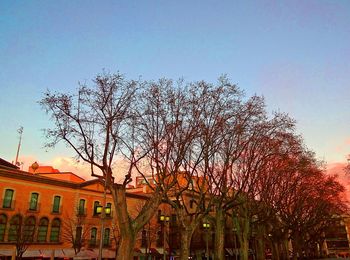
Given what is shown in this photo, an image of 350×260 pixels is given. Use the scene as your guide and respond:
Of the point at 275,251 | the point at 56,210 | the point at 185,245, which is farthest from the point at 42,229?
the point at 275,251

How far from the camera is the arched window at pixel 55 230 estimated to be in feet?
122

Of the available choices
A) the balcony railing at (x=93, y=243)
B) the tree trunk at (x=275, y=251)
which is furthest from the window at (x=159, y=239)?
the tree trunk at (x=275, y=251)

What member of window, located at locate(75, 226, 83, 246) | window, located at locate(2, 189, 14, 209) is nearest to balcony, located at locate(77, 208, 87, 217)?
A: window, located at locate(75, 226, 83, 246)

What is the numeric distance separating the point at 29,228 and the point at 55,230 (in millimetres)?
3503

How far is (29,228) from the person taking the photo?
3469 cm

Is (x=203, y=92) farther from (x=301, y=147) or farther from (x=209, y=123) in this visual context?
(x=301, y=147)

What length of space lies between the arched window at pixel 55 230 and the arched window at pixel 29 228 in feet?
8.42

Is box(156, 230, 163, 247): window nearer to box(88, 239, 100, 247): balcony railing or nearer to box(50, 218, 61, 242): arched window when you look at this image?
box(88, 239, 100, 247): balcony railing

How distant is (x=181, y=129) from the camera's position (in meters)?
22.5

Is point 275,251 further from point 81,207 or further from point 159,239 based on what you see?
point 81,207

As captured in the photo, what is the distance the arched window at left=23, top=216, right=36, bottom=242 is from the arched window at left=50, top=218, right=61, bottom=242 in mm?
2565

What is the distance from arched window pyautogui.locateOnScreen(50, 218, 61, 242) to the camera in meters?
37.2

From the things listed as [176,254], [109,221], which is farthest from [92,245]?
[176,254]

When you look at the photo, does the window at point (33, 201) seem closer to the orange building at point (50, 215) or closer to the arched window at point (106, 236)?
the orange building at point (50, 215)
